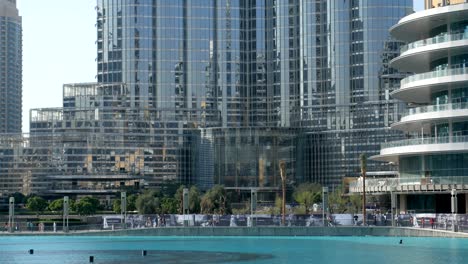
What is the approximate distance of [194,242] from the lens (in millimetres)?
88750

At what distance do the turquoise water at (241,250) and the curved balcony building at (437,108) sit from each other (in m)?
20.3

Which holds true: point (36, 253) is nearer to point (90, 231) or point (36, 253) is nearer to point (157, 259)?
point (157, 259)

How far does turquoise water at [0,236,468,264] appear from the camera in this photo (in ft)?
211

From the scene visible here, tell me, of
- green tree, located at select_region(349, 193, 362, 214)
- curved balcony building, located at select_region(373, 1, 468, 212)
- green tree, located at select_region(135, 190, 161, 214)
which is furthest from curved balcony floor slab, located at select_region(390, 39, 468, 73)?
green tree, located at select_region(135, 190, 161, 214)

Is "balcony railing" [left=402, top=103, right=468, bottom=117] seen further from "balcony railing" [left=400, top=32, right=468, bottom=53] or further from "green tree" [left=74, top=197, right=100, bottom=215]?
"green tree" [left=74, top=197, right=100, bottom=215]

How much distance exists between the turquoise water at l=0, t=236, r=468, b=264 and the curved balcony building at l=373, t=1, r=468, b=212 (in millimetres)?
20338

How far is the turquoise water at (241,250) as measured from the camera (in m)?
64.2

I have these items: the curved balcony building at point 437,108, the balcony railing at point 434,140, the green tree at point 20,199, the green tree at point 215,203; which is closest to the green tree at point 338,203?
the green tree at point 215,203

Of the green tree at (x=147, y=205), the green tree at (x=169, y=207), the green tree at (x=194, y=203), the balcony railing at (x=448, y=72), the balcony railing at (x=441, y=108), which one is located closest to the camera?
the balcony railing at (x=448, y=72)

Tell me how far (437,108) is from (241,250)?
127ft

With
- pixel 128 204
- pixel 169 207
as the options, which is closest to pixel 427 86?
pixel 169 207

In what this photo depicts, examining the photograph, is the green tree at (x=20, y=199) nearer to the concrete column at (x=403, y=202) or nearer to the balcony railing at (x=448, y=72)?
the concrete column at (x=403, y=202)

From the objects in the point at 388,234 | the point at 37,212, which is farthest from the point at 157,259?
the point at 37,212

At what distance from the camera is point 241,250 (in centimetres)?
7494
